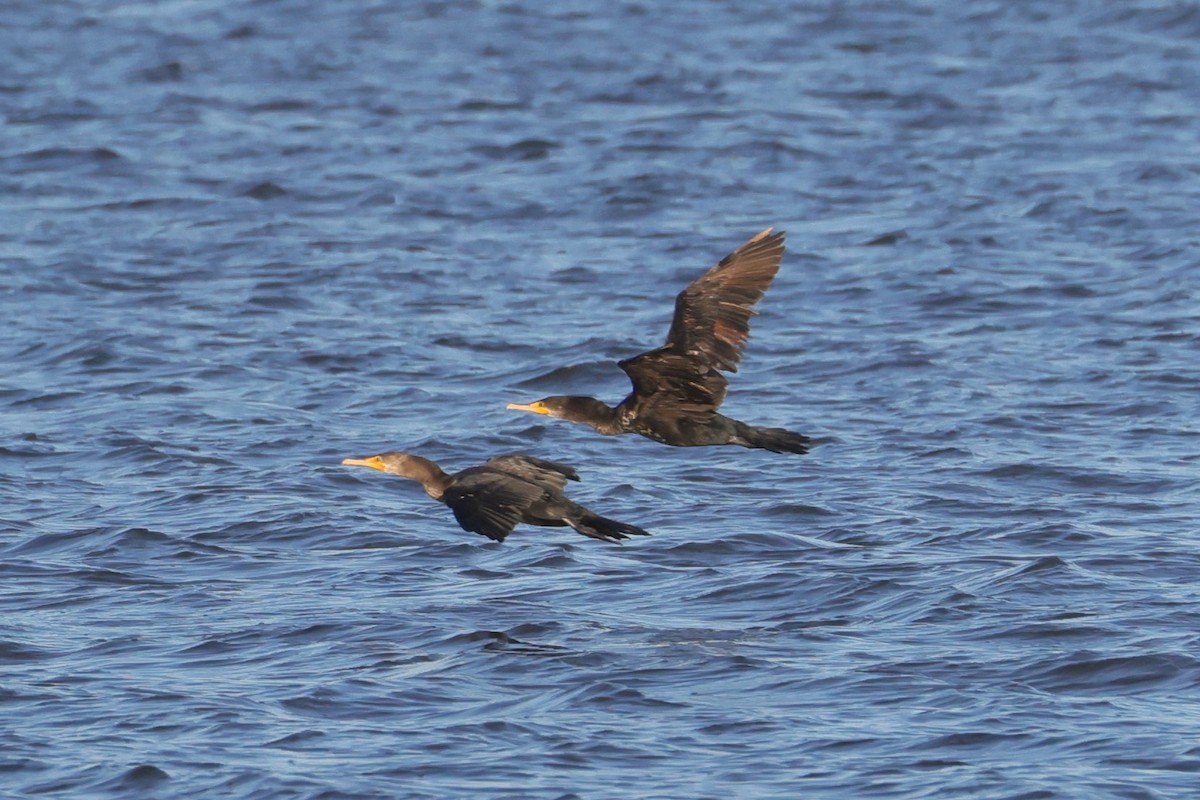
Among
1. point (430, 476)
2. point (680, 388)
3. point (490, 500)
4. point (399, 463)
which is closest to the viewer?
point (490, 500)

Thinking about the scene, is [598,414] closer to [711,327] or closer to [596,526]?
[711,327]

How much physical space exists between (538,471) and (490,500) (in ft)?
1.44

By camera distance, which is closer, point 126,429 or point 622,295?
point 126,429

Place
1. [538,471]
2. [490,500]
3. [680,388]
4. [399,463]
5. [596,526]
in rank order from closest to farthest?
[490,500] → [596,526] → [538,471] → [399,463] → [680,388]

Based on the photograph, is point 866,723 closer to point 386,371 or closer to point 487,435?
point 487,435

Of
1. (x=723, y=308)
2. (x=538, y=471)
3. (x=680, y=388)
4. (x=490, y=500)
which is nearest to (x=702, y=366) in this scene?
(x=680, y=388)

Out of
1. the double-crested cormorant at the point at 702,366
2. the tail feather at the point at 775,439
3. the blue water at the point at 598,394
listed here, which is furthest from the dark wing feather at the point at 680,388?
the blue water at the point at 598,394

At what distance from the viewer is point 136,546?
Answer: 1089 centimetres

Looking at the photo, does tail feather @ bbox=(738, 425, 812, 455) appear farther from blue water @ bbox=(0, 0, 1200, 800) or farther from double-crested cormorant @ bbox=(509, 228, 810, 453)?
blue water @ bbox=(0, 0, 1200, 800)

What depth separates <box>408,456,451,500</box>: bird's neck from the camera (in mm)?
9647

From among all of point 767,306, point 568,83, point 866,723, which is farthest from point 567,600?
point 568,83

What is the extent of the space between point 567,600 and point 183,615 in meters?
1.80

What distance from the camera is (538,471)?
9461 millimetres

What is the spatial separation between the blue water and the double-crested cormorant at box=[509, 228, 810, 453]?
736 millimetres
